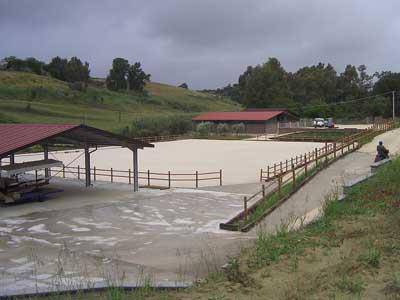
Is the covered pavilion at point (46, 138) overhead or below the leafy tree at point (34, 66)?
below

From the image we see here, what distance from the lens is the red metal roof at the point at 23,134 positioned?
2069 cm

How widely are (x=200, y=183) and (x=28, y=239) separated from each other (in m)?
14.8

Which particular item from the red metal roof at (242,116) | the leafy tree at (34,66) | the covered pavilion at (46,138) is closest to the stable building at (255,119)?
the red metal roof at (242,116)

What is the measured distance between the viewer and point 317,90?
13138 cm

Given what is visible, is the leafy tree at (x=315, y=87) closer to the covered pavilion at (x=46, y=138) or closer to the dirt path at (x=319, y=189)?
the dirt path at (x=319, y=189)

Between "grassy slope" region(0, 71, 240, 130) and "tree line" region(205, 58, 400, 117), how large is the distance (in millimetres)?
25163

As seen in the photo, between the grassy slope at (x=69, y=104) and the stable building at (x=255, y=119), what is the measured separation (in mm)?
15253

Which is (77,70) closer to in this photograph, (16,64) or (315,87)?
(16,64)

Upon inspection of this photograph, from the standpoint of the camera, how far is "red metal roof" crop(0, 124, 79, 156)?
814 inches

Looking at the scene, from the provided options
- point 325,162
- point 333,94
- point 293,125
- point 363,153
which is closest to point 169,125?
point 293,125

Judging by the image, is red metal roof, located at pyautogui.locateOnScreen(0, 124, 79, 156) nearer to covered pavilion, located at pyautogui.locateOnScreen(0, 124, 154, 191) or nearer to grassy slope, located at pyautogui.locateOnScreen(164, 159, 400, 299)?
covered pavilion, located at pyautogui.locateOnScreen(0, 124, 154, 191)

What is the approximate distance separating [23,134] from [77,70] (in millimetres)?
134398

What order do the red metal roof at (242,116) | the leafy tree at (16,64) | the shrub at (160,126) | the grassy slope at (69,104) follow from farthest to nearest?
the leafy tree at (16,64), the grassy slope at (69,104), the red metal roof at (242,116), the shrub at (160,126)

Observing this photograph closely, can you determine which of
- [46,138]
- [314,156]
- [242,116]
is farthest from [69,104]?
[46,138]
